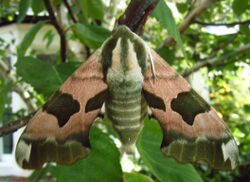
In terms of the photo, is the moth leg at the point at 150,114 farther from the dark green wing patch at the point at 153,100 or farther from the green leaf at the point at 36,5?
the green leaf at the point at 36,5

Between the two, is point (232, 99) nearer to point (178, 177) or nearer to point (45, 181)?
point (45, 181)

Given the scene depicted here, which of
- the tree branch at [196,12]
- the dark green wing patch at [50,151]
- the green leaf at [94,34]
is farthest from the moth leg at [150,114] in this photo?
the tree branch at [196,12]

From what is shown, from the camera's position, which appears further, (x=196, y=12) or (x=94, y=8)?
(x=196, y=12)

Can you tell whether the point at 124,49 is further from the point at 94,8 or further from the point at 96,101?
the point at 94,8

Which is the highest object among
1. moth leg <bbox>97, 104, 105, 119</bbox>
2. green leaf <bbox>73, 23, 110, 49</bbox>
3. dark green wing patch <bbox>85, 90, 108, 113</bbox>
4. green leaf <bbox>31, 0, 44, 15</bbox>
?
green leaf <bbox>31, 0, 44, 15</bbox>

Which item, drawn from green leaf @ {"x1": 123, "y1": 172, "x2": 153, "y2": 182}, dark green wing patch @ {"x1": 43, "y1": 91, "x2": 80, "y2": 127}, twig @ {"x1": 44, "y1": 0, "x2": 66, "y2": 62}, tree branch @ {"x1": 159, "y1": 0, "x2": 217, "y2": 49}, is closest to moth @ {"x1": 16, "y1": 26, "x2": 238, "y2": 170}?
dark green wing patch @ {"x1": 43, "y1": 91, "x2": 80, "y2": 127}

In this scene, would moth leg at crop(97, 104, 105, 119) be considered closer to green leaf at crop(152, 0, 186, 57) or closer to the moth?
the moth

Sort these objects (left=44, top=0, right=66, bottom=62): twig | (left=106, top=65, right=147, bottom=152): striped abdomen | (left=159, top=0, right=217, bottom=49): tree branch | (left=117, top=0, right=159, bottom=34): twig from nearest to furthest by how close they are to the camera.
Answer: (left=117, top=0, right=159, bottom=34): twig
(left=106, top=65, right=147, bottom=152): striped abdomen
(left=44, top=0, right=66, bottom=62): twig
(left=159, top=0, right=217, bottom=49): tree branch

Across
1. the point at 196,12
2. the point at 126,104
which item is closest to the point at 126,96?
the point at 126,104
